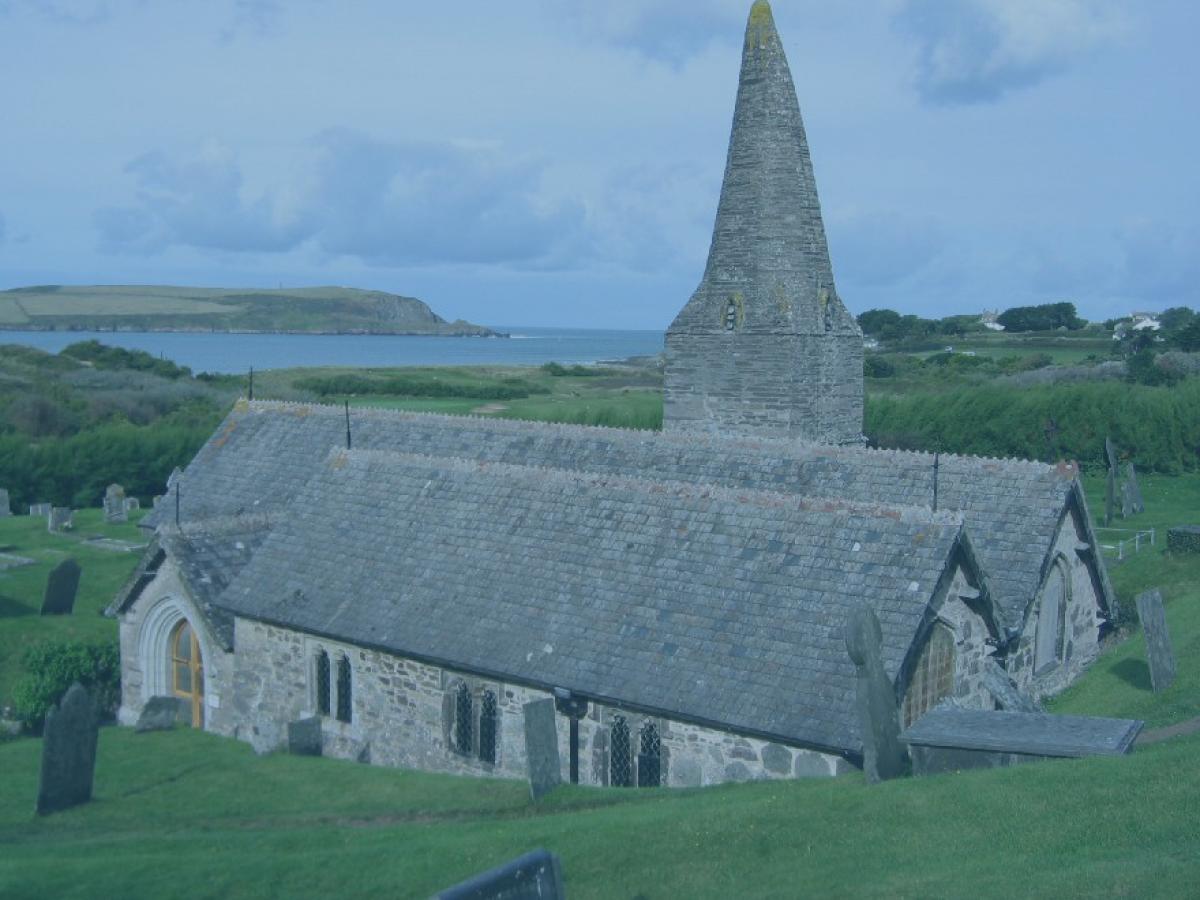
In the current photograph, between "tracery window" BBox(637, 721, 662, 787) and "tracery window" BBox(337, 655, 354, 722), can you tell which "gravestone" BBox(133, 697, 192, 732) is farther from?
"tracery window" BBox(637, 721, 662, 787)

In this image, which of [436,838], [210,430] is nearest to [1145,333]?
[210,430]

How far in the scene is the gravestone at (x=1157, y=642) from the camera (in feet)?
61.2

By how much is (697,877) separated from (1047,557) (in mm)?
11193

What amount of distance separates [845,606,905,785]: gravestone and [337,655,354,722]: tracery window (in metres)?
9.23

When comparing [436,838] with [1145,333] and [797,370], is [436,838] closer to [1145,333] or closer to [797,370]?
[797,370]

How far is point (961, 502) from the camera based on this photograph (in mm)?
20406

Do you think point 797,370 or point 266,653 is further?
point 797,370

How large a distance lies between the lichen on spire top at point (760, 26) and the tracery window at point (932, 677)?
50.2 feet

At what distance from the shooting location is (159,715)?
21.5 metres

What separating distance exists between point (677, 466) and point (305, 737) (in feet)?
28.1

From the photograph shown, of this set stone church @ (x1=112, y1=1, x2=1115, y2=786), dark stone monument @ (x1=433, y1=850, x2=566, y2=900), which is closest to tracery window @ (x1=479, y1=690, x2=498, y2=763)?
stone church @ (x1=112, y1=1, x2=1115, y2=786)

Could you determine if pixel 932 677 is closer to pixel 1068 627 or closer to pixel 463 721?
pixel 463 721

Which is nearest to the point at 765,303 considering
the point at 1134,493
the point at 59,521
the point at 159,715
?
the point at 159,715

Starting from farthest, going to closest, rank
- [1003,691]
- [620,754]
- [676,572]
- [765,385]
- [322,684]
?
1. [765,385]
2. [322,684]
3. [676,572]
4. [1003,691]
5. [620,754]
